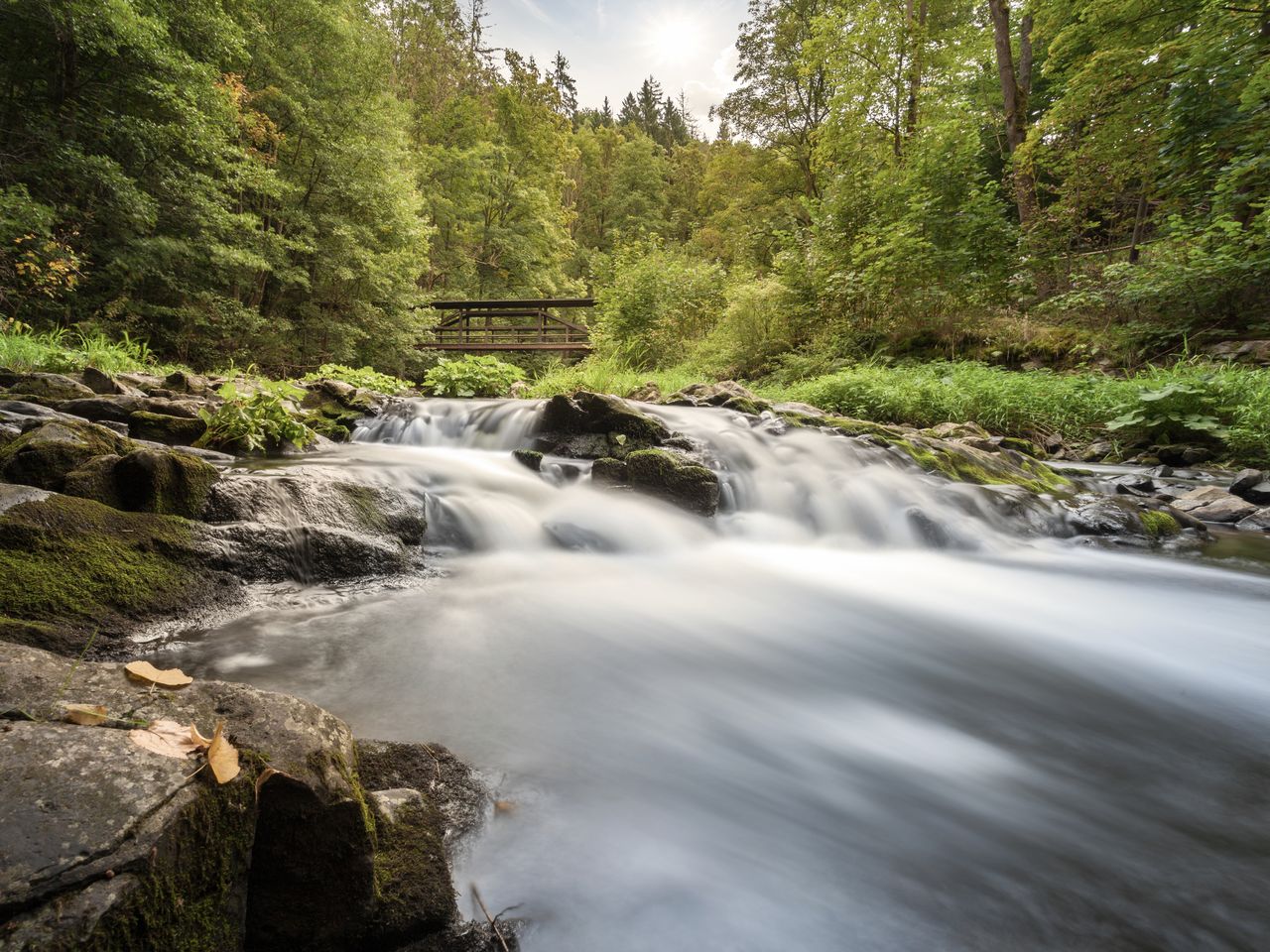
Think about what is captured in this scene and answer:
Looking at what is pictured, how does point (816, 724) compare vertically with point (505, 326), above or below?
below

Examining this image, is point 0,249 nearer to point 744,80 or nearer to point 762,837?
point 762,837

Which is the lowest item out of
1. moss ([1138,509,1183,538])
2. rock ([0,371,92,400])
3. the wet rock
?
moss ([1138,509,1183,538])

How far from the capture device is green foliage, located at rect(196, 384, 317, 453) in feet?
15.6

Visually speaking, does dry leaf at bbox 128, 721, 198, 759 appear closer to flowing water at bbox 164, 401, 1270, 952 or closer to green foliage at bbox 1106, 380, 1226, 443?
flowing water at bbox 164, 401, 1270, 952

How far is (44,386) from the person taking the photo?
5.42 m

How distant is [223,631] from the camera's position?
2.38 m

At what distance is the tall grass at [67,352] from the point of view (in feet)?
22.2

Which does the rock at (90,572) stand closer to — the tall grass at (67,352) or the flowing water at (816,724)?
the flowing water at (816,724)

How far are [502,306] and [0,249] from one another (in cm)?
1310

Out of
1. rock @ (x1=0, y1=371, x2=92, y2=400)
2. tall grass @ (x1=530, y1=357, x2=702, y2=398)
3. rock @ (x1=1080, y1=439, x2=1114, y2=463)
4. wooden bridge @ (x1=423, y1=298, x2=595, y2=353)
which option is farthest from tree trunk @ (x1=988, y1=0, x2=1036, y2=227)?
rock @ (x1=0, y1=371, x2=92, y2=400)

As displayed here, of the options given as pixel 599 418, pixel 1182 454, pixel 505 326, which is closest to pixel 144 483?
pixel 599 418

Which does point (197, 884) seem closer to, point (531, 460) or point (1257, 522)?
point (531, 460)

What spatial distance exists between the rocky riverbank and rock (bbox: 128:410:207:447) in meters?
0.01

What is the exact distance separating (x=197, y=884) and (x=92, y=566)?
1.96m
